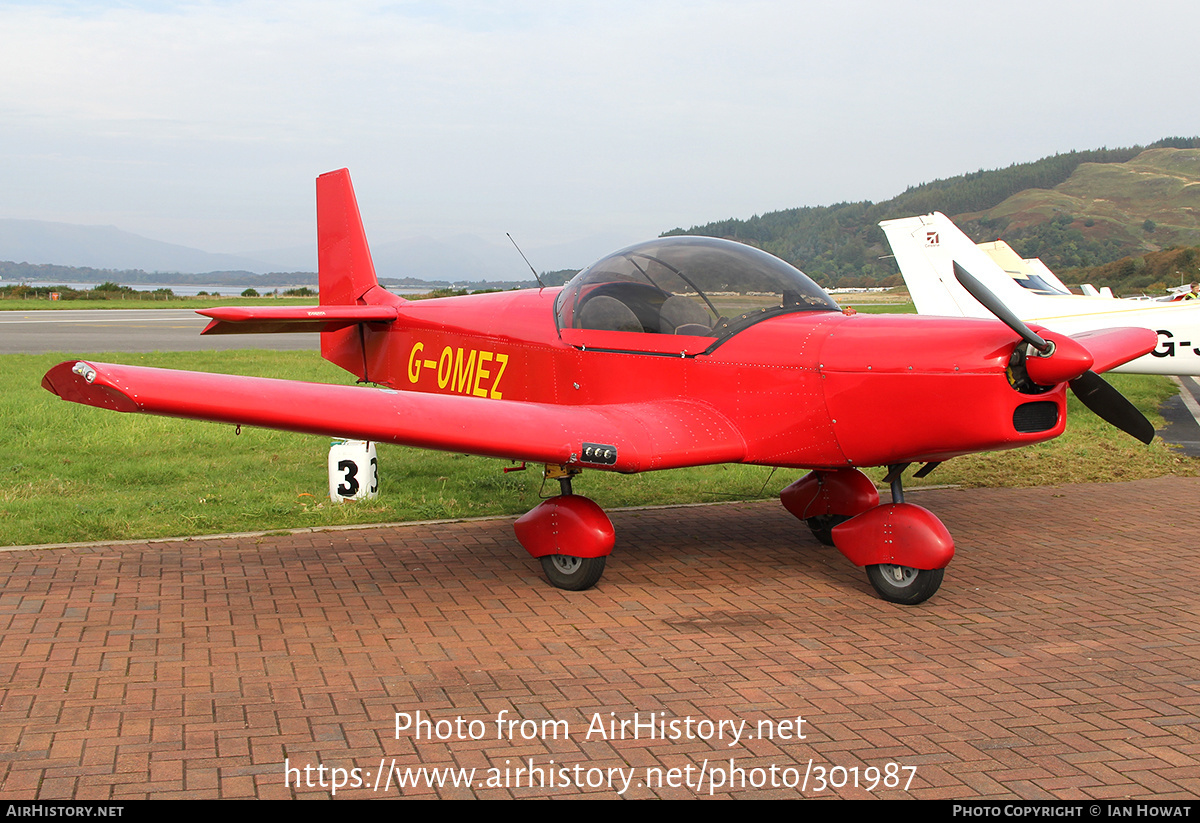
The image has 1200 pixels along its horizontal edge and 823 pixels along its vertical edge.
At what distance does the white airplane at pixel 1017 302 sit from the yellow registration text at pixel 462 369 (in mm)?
9478

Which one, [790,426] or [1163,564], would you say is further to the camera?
[1163,564]

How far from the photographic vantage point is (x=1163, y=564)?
679cm

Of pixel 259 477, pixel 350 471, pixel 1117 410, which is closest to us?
pixel 1117 410

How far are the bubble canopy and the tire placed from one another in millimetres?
1731

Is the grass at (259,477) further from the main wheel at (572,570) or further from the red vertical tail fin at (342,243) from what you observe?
the main wheel at (572,570)

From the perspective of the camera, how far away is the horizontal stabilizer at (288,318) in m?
7.77

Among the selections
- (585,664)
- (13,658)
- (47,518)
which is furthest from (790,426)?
(47,518)

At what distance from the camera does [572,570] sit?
20.4 feet

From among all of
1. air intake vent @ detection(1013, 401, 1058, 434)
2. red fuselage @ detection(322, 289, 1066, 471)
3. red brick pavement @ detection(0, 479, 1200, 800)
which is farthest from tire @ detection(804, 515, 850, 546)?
air intake vent @ detection(1013, 401, 1058, 434)

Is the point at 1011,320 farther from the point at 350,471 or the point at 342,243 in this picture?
the point at 342,243

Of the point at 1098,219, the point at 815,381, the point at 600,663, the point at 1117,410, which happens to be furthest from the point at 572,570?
the point at 1098,219

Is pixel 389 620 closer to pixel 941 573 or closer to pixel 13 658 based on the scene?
pixel 13 658

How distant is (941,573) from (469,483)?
16.8 feet

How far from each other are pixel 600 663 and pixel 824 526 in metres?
3.04
